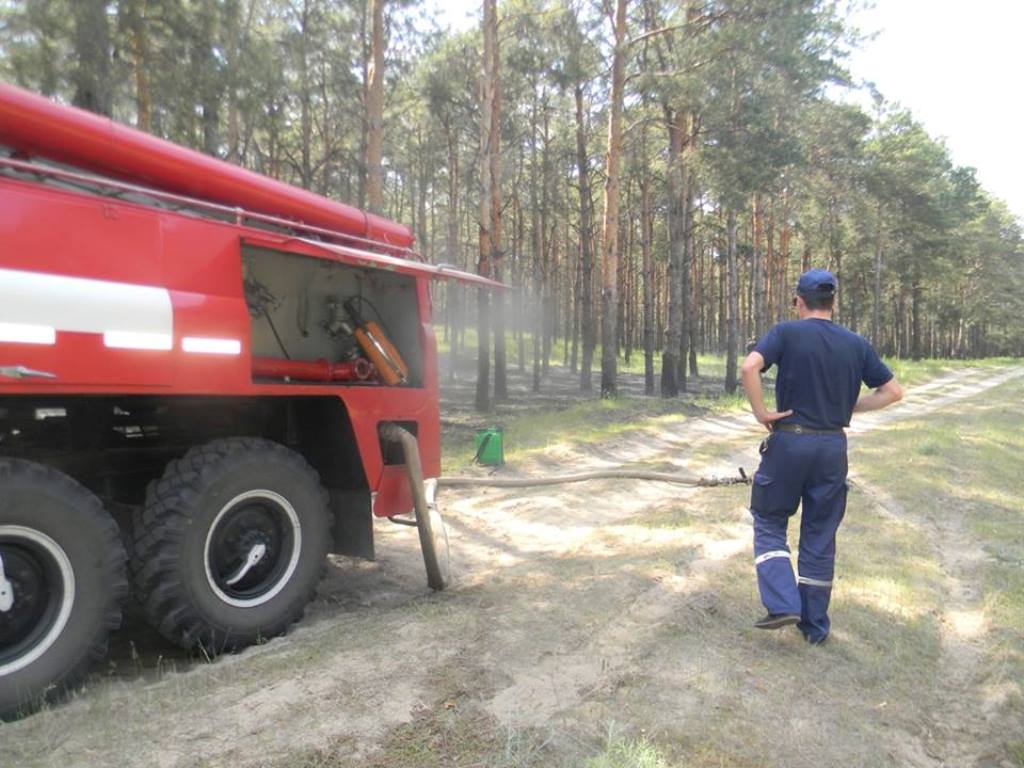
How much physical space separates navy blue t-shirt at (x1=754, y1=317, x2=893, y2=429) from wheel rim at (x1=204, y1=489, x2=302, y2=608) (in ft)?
9.75

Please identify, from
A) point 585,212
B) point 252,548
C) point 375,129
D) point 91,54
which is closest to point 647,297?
point 585,212

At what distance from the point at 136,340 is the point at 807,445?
3479 mm

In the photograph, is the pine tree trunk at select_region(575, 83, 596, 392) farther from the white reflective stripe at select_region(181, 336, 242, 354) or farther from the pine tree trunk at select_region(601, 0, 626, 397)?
the white reflective stripe at select_region(181, 336, 242, 354)

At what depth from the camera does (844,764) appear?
109 inches

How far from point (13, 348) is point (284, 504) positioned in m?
1.71

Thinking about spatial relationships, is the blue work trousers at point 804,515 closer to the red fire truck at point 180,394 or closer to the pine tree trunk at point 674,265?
the red fire truck at point 180,394

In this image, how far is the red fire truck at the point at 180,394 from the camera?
3146mm

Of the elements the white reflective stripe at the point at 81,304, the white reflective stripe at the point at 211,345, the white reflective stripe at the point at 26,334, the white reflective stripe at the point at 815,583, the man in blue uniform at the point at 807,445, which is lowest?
the white reflective stripe at the point at 815,583

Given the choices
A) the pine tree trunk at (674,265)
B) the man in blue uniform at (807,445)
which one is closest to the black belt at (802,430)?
the man in blue uniform at (807,445)

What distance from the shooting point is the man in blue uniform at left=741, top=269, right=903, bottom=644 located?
3775 mm

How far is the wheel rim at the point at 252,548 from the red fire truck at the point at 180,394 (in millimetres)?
12

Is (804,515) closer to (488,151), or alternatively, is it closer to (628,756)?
(628,756)

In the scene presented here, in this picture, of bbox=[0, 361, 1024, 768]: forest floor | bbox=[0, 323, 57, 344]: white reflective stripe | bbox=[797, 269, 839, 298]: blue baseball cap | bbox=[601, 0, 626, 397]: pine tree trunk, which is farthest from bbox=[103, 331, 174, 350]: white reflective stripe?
bbox=[601, 0, 626, 397]: pine tree trunk

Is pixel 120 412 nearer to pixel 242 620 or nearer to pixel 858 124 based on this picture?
pixel 242 620
